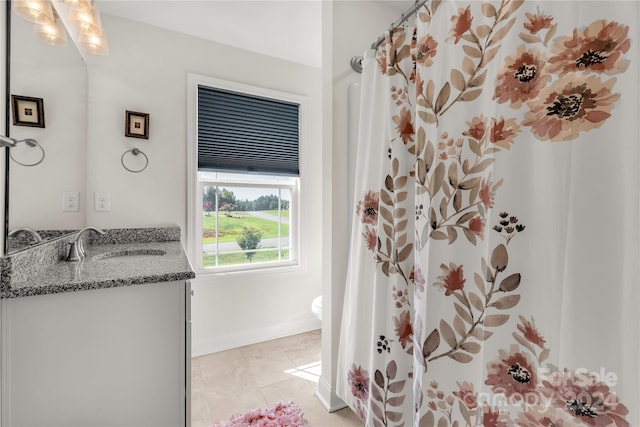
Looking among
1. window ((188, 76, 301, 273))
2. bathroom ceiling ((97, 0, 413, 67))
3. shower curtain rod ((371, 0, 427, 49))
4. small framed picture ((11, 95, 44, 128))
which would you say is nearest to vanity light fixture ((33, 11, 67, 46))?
small framed picture ((11, 95, 44, 128))

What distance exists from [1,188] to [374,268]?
134 cm

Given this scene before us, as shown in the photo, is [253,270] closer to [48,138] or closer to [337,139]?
[337,139]

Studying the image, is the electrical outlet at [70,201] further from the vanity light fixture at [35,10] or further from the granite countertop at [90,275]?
the vanity light fixture at [35,10]

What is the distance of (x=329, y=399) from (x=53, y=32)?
2.21 meters

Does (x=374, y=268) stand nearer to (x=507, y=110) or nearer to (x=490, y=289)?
(x=490, y=289)

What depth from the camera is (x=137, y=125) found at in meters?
1.97

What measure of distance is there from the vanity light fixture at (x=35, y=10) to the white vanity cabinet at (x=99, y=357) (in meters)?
1.00

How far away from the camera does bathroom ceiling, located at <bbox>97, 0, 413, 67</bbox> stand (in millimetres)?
1850

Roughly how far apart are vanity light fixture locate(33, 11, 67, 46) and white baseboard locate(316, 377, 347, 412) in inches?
83.1

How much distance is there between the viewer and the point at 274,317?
8.14ft

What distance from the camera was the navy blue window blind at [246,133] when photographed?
87.7 inches

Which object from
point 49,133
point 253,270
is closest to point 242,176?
point 253,270

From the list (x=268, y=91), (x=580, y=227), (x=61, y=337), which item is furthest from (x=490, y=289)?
(x=268, y=91)

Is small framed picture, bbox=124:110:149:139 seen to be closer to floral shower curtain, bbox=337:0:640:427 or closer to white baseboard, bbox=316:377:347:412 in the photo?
floral shower curtain, bbox=337:0:640:427
